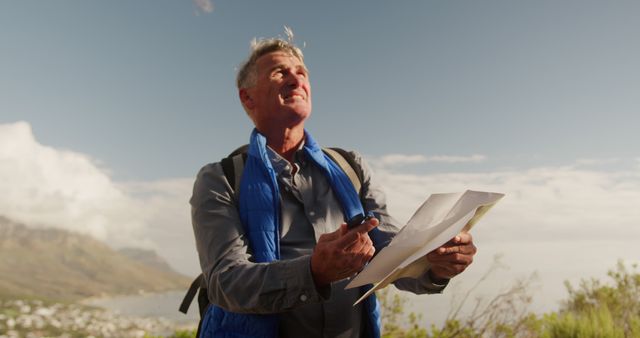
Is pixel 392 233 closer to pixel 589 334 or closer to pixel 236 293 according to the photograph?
pixel 236 293

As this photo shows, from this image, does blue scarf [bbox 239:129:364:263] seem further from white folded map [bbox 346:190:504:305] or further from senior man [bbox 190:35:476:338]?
white folded map [bbox 346:190:504:305]

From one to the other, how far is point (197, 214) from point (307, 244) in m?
0.54

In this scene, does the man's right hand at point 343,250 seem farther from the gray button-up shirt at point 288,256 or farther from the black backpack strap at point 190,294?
the black backpack strap at point 190,294

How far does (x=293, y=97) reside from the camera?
252 centimetres

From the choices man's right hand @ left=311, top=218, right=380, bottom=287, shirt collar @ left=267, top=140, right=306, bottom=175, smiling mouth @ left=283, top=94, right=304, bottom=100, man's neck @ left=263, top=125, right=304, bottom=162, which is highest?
smiling mouth @ left=283, top=94, right=304, bottom=100

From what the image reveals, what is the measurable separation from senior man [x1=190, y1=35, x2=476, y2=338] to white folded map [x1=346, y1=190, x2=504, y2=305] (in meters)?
0.06

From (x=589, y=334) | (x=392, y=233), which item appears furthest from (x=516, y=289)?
(x=392, y=233)

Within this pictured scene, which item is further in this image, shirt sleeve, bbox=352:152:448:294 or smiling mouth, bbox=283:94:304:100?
smiling mouth, bbox=283:94:304:100

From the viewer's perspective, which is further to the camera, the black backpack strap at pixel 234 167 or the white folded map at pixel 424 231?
the black backpack strap at pixel 234 167

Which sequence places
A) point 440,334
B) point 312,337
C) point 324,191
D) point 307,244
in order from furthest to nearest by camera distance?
1. point 440,334
2. point 324,191
3. point 307,244
4. point 312,337

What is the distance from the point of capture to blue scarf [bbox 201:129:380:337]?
2.00m

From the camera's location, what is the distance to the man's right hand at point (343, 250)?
1487mm

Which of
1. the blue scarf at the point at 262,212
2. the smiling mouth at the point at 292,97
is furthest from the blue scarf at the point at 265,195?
the smiling mouth at the point at 292,97

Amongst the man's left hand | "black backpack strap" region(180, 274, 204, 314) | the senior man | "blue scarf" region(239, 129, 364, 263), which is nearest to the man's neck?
the senior man
